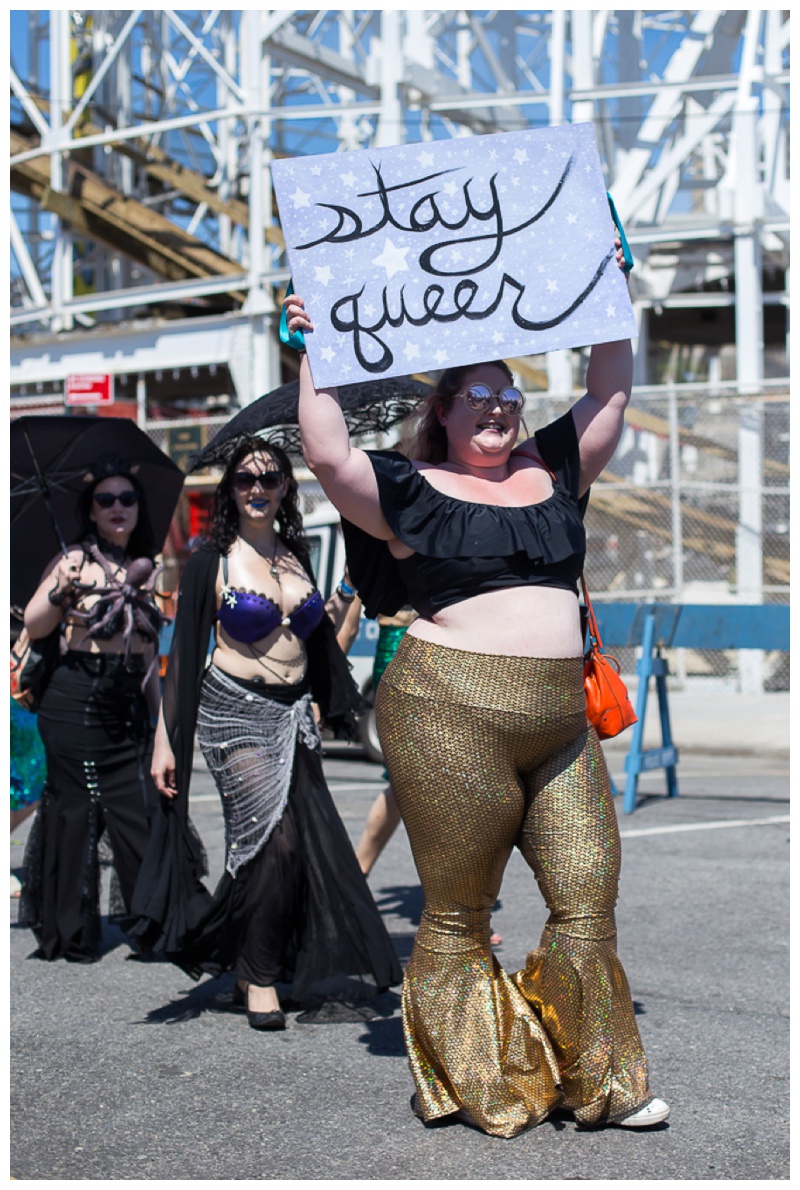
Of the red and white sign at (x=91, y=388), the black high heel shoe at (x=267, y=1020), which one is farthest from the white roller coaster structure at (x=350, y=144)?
the black high heel shoe at (x=267, y=1020)

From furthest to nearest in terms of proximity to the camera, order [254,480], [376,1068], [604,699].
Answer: [254,480] < [376,1068] < [604,699]

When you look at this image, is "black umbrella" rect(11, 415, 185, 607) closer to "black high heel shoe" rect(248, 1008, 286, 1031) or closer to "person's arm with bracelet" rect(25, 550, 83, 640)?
"person's arm with bracelet" rect(25, 550, 83, 640)

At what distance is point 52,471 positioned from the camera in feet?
20.7

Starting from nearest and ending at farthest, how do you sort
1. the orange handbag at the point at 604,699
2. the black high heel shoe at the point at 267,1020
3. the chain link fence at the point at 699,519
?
the orange handbag at the point at 604,699 < the black high heel shoe at the point at 267,1020 < the chain link fence at the point at 699,519

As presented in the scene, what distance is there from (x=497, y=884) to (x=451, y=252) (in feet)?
5.53

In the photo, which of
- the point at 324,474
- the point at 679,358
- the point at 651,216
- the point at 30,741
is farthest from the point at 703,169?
the point at 324,474

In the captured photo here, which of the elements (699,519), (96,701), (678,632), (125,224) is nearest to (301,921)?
(96,701)

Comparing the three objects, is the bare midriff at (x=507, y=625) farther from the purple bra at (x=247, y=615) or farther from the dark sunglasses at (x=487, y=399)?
the purple bra at (x=247, y=615)

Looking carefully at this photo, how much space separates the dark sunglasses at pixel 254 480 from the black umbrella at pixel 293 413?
0.44 feet

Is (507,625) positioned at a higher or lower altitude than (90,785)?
higher

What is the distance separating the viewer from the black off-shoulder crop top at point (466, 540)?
377cm

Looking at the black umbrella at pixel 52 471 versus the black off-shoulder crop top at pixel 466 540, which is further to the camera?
the black umbrella at pixel 52 471

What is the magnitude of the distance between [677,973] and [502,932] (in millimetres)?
883

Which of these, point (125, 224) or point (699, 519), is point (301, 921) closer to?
point (699, 519)
